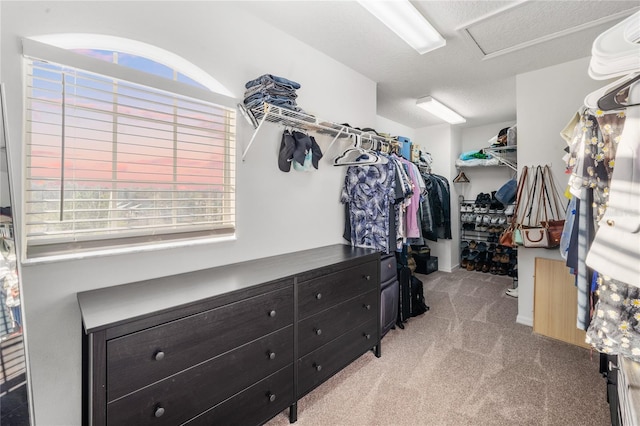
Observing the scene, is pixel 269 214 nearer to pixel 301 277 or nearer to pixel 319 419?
pixel 301 277

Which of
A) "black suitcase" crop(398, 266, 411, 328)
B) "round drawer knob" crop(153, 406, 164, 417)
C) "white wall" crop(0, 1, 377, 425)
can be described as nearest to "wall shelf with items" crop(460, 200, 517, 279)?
Answer: "black suitcase" crop(398, 266, 411, 328)

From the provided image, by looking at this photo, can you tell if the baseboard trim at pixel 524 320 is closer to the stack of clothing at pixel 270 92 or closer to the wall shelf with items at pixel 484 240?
the wall shelf with items at pixel 484 240

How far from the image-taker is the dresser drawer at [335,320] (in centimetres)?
175

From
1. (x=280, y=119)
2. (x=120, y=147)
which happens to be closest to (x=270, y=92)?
(x=280, y=119)

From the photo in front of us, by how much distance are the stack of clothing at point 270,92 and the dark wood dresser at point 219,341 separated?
1098 millimetres

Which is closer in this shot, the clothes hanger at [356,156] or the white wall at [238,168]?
the white wall at [238,168]

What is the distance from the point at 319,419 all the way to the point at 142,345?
3.83 ft

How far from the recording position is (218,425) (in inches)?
52.6

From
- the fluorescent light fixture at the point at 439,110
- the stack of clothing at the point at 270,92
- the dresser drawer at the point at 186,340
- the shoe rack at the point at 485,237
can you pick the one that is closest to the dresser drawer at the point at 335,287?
the dresser drawer at the point at 186,340

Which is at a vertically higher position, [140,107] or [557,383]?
[140,107]

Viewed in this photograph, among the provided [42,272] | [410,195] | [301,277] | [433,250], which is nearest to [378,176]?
[410,195]

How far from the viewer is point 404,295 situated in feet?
9.71

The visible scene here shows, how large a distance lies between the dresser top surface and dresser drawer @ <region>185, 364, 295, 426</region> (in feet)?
1.80

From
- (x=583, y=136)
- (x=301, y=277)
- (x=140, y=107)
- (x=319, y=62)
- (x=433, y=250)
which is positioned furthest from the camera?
(x=433, y=250)
